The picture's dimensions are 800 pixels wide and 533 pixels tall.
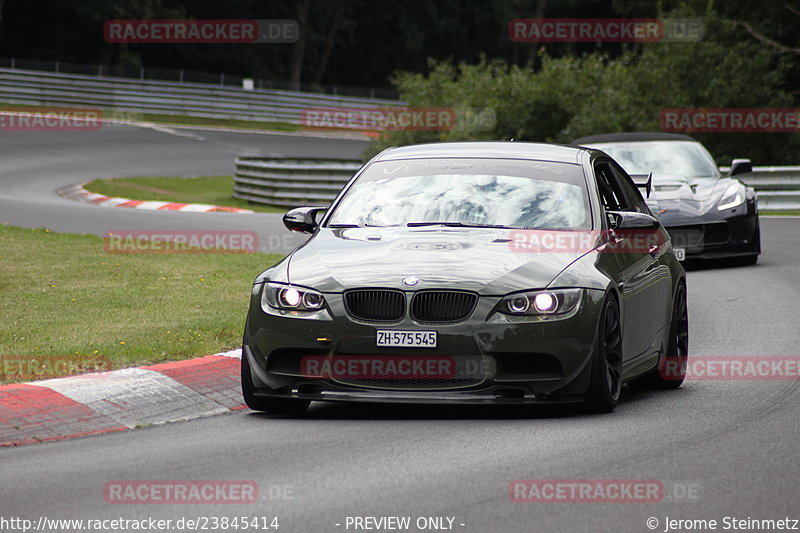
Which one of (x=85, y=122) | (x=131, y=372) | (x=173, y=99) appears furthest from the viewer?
(x=173, y=99)

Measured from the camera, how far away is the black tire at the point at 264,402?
722 cm

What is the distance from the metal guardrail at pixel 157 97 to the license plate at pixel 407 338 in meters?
44.1

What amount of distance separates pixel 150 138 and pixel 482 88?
54.7 ft

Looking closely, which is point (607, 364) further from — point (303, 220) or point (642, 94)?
point (642, 94)

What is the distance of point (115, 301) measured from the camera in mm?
11180

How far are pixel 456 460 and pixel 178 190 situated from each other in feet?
87.3

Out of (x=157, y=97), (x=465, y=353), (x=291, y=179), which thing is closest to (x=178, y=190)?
(x=291, y=179)

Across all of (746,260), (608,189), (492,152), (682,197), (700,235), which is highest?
(492,152)

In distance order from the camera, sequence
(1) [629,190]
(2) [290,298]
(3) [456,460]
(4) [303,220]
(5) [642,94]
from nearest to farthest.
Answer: (3) [456,460], (2) [290,298], (4) [303,220], (1) [629,190], (5) [642,94]

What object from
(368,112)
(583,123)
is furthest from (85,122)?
(583,123)

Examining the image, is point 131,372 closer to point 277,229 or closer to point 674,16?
point 277,229

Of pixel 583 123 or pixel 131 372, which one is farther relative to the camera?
A: pixel 583 123

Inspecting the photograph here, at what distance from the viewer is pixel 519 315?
677 centimetres

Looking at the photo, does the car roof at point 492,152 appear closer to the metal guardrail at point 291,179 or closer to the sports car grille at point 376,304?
the sports car grille at point 376,304
